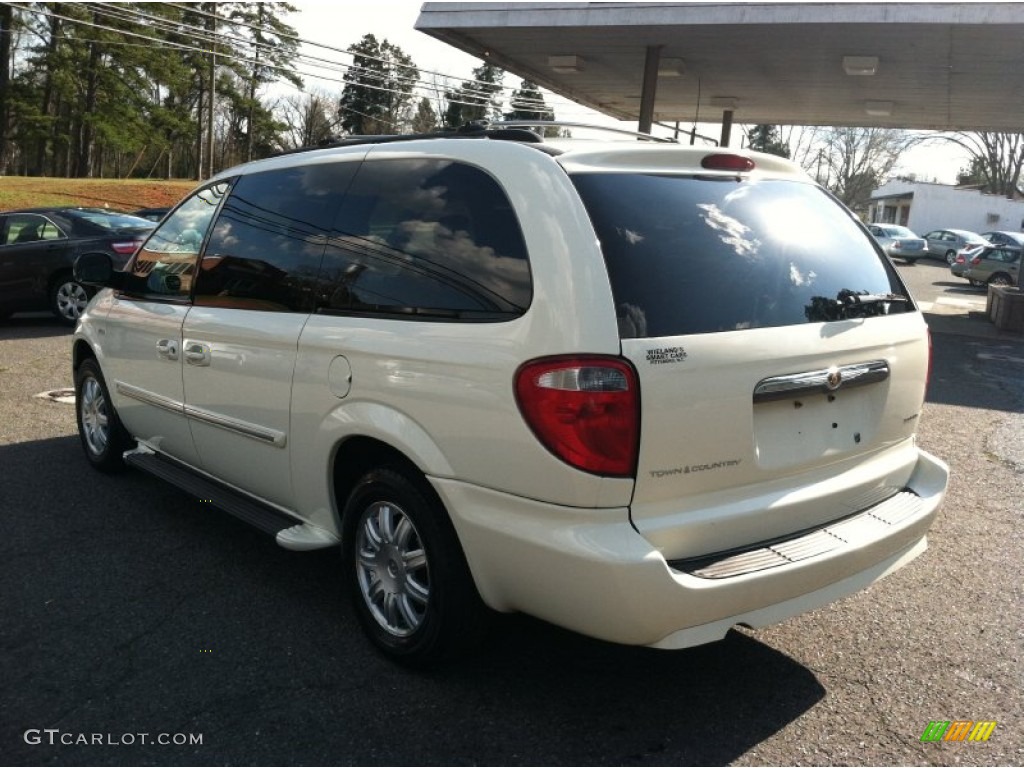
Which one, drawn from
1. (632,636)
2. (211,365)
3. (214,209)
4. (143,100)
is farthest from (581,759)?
(143,100)

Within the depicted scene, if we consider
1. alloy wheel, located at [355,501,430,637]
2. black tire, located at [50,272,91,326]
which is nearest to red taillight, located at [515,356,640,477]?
alloy wheel, located at [355,501,430,637]

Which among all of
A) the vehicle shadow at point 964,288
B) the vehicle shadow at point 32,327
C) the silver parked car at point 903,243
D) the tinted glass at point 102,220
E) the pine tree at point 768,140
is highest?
the pine tree at point 768,140

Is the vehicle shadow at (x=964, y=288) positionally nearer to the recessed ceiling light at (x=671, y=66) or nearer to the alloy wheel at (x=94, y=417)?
the recessed ceiling light at (x=671, y=66)

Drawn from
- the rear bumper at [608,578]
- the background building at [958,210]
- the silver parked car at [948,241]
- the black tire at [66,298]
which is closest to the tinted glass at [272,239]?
the rear bumper at [608,578]

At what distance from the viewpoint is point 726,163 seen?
10.5ft

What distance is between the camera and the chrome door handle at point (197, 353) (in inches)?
161

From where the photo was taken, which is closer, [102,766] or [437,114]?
[102,766]

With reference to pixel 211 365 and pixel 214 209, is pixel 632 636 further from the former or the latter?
pixel 214 209

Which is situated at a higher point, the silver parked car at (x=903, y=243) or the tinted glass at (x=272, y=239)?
the silver parked car at (x=903, y=243)

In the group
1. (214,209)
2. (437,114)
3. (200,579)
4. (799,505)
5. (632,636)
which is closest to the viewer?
(632,636)

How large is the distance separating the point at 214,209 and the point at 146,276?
74 cm

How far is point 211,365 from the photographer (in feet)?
13.3

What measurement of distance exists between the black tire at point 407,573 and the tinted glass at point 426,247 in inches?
25.8

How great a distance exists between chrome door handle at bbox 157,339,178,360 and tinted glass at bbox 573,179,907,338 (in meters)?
2.48
